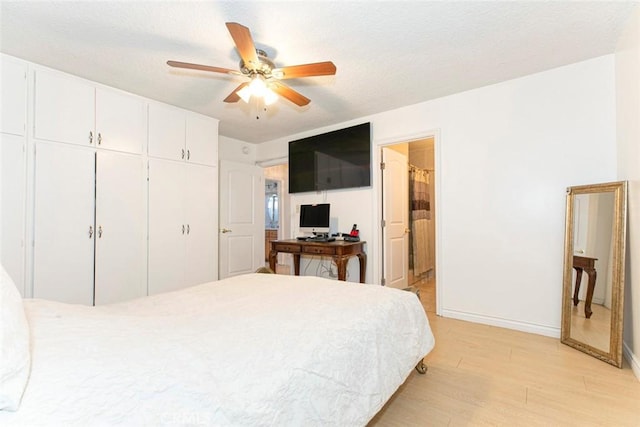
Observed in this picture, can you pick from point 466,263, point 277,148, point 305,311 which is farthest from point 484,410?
point 277,148

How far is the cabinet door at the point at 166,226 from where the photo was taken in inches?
129

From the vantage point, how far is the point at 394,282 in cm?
406

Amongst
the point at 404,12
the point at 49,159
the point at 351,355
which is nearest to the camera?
the point at 351,355

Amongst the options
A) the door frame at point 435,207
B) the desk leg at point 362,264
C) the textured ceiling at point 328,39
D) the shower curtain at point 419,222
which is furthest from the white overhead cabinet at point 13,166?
the shower curtain at point 419,222

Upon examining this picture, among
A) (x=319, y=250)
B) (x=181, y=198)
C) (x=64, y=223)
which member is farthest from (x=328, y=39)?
(x=64, y=223)

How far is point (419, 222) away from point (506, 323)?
2.36 metres

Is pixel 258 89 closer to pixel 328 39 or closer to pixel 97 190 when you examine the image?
pixel 328 39

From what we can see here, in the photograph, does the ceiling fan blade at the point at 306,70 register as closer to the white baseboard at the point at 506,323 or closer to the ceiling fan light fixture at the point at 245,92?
the ceiling fan light fixture at the point at 245,92

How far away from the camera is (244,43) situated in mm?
1783

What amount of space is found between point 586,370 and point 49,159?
4628 millimetres

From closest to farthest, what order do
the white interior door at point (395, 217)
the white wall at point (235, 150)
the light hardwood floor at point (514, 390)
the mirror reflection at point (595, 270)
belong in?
the light hardwood floor at point (514, 390)
the mirror reflection at point (595, 270)
the white interior door at point (395, 217)
the white wall at point (235, 150)

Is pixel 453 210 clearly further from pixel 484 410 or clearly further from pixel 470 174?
pixel 484 410

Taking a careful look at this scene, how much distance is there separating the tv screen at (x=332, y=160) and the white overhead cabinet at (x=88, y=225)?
2.12 m

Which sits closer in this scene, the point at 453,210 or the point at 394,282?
the point at 453,210
